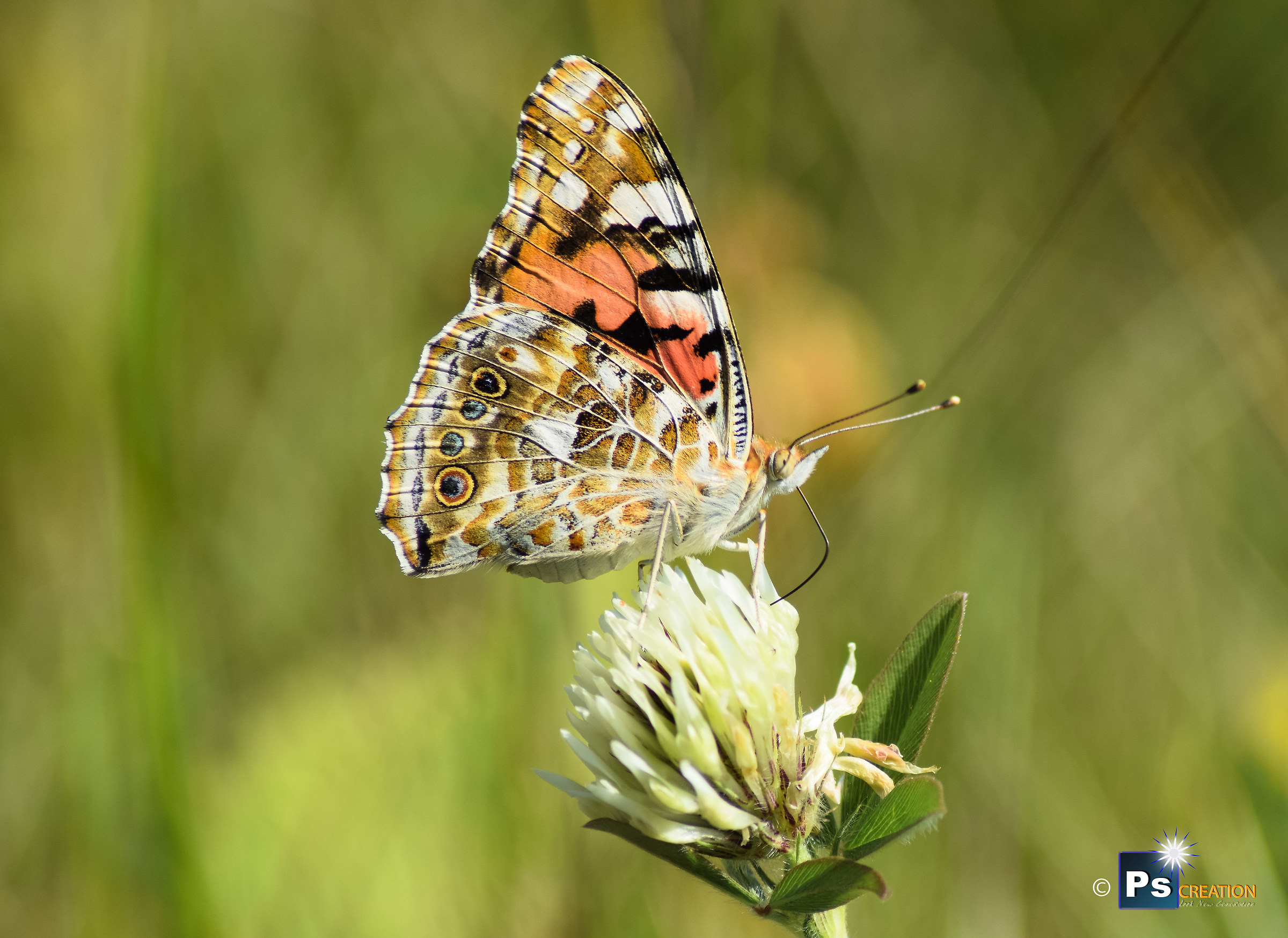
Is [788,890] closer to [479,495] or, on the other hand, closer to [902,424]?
[479,495]

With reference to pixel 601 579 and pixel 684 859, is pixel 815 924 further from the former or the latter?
pixel 601 579

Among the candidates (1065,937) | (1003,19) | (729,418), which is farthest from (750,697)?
(1003,19)

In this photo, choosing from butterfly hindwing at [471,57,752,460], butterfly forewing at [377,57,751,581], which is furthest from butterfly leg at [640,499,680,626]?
butterfly hindwing at [471,57,752,460]

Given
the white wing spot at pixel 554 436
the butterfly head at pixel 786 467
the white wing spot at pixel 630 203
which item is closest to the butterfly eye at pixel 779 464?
the butterfly head at pixel 786 467

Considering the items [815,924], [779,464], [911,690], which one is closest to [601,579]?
[779,464]

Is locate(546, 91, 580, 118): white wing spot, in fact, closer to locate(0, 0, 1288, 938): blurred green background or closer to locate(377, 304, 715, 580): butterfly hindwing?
locate(377, 304, 715, 580): butterfly hindwing
